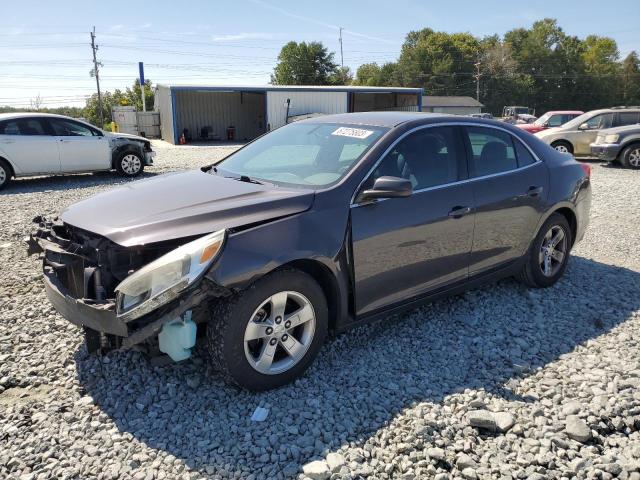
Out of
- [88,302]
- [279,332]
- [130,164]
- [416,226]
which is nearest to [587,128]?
[130,164]

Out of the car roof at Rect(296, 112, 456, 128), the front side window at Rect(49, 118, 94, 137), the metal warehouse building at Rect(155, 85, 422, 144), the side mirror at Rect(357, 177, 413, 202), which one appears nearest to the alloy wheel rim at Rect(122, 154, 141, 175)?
the front side window at Rect(49, 118, 94, 137)

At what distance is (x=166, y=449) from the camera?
269cm

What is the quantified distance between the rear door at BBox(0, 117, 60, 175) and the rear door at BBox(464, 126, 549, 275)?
10432mm

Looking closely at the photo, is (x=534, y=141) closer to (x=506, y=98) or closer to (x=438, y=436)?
(x=438, y=436)

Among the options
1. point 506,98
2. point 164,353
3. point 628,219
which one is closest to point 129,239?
point 164,353

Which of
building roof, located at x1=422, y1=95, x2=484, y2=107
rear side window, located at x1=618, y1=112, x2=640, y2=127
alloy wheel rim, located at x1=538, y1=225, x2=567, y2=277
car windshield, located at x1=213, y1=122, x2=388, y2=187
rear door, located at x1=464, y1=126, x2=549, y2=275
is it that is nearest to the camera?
car windshield, located at x1=213, y1=122, x2=388, y2=187

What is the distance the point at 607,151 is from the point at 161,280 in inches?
611

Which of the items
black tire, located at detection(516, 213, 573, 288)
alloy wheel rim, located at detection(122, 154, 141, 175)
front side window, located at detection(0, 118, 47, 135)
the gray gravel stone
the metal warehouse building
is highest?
A: the metal warehouse building

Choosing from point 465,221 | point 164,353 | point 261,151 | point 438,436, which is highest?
point 261,151

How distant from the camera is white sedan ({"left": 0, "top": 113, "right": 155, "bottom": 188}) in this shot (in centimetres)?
1115

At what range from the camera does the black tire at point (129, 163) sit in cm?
1273

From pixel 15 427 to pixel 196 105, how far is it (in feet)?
114

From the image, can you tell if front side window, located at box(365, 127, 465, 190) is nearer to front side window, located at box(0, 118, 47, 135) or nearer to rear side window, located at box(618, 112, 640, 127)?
front side window, located at box(0, 118, 47, 135)

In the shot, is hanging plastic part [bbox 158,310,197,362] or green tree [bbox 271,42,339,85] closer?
hanging plastic part [bbox 158,310,197,362]
